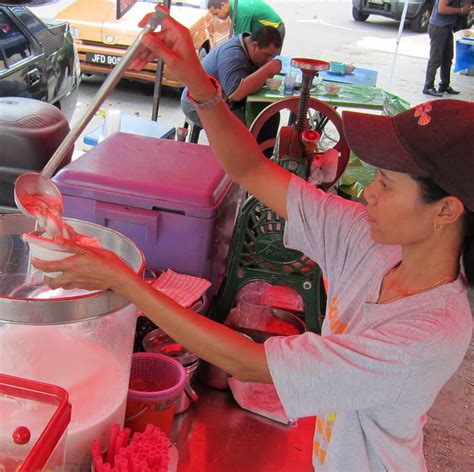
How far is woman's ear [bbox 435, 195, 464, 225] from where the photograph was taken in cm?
115

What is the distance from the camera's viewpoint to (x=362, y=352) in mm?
1104

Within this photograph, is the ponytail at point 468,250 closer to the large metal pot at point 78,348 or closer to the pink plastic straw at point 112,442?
the large metal pot at point 78,348

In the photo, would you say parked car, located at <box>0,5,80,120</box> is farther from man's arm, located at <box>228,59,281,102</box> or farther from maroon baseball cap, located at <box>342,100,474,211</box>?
maroon baseball cap, located at <box>342,100,474,211</box>

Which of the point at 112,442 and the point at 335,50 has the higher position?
the point at 112,442

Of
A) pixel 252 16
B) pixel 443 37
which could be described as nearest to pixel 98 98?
pixel 252 16

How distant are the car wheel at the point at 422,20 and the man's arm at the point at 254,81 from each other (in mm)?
10645

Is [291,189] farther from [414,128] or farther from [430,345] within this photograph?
[430,345]

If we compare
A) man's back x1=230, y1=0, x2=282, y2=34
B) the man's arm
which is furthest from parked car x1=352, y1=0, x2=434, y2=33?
the man's arm

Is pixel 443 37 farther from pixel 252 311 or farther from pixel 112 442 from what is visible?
pixel 112 442

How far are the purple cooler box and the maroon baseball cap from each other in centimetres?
70

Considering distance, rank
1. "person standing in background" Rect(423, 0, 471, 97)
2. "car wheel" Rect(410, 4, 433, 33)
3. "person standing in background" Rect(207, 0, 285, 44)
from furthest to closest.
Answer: "car wheel" Rect(410, 4, 433, 33) < "person standing in background" Rect(423, 0, 471, 97) < "person standing in background" Rect(207, 0, 285, 44)

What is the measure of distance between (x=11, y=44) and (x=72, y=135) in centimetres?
336

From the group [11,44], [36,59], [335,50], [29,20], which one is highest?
[29,20]

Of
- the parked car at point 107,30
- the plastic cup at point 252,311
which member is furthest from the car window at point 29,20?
the plastic cup at point 252,311
